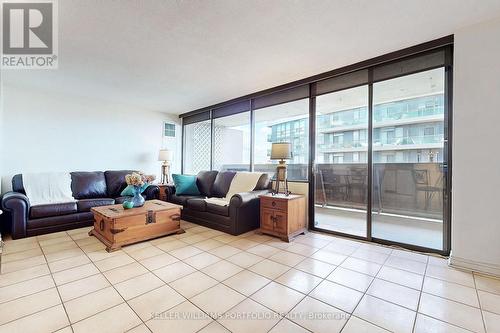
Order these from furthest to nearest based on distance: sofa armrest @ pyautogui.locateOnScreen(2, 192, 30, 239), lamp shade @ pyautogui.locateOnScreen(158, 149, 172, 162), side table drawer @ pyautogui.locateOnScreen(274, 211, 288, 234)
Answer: lamp shade @ pyautogui.locateOnScreen(158, 149, 172, 162), side table drawer @ pyautogui.locateOnScreen(274, 211, 288, 234), sofa armrest @ pyautogui.locateOnScreen(2, 192, 30, 239)

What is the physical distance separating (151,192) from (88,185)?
1069 mm

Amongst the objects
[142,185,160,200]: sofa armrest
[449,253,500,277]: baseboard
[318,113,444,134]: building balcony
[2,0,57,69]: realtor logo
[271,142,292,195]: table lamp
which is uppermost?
[2,0,57,69]: realtor logo

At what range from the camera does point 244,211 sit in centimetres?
335

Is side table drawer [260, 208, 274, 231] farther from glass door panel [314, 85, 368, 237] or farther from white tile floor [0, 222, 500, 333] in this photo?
glass door panel [314, 85, 368, 237]

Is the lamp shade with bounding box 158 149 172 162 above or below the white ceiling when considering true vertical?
below

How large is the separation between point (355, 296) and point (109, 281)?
2083 mm

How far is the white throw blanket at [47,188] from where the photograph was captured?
3512 mm

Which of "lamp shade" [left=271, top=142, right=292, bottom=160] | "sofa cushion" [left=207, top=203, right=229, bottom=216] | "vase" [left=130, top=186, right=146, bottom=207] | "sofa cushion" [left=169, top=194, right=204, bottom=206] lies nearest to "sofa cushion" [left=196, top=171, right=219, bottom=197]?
"sofa cushion" [left=169, top=194, right=204, bottom=206]

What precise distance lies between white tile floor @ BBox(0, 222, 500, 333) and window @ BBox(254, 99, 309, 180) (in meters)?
1.47

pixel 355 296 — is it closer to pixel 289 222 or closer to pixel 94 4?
pixel 289 222

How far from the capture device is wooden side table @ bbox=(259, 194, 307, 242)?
121 inches

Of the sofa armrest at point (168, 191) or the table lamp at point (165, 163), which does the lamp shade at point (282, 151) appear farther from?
the table lamp at point (165, 163)

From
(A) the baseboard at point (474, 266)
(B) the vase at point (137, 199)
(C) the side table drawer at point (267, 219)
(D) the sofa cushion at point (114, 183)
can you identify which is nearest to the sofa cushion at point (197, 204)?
(B) the vase at point (137, 199)

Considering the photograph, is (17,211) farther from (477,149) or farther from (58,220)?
(477,149)
